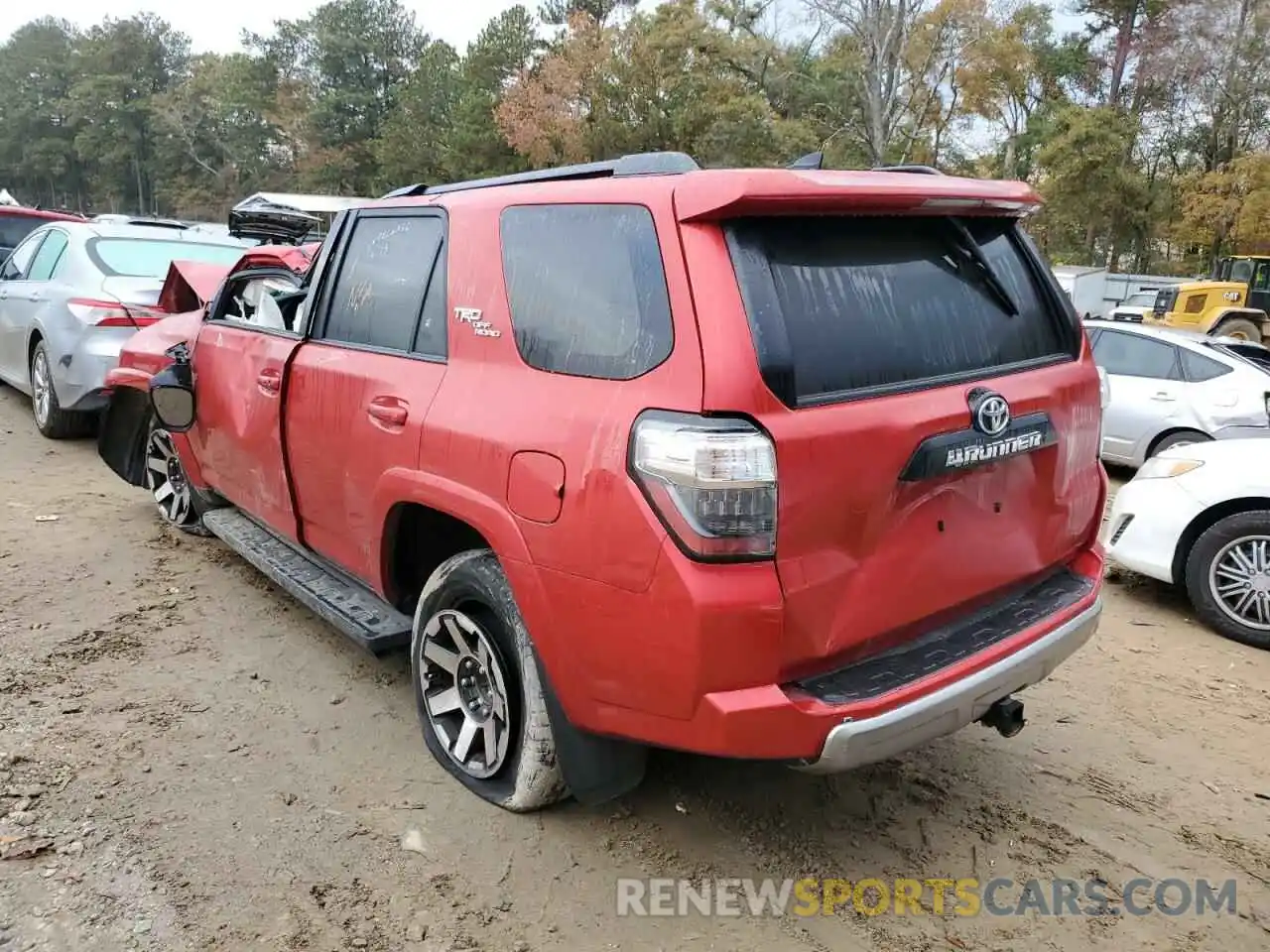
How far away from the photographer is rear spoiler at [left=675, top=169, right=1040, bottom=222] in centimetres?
221

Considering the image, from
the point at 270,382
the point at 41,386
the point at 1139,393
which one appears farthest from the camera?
the point at 1139,393

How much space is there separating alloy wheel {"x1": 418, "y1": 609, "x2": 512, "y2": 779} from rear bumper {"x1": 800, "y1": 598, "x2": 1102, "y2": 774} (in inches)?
40.6

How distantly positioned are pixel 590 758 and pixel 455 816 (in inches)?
24.9

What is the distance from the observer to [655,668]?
2223mm

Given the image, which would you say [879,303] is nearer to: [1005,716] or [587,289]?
[587,289]

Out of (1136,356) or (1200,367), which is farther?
(1136,356)

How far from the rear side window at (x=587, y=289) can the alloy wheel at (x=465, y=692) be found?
91cm

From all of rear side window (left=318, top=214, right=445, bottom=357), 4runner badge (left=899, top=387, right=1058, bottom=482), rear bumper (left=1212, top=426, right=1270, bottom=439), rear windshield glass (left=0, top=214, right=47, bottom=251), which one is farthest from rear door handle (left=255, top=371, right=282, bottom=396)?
rear windshield glass (left=0, top=214, right=47, bottom=251)

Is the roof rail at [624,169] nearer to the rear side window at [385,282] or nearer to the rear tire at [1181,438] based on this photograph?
the rear side window at [385,282]

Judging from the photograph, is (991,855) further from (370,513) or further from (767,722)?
(370,513)

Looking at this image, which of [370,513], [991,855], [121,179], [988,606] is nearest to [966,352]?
[988,606]

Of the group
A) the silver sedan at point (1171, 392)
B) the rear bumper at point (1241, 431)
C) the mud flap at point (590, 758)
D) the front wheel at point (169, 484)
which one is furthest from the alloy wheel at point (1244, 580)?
the front wheel at point (169, 484)

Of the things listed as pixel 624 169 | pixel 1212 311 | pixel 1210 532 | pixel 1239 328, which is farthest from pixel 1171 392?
pixel 1212 311

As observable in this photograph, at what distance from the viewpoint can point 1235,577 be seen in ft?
15.7
